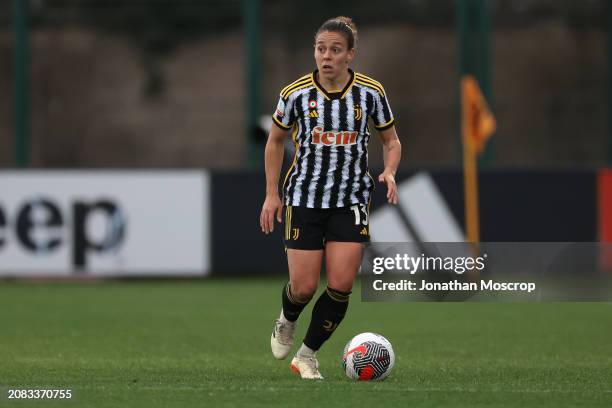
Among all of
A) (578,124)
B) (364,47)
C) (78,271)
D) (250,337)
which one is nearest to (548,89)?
(578,124)

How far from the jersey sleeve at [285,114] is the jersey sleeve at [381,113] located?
18.2 inches

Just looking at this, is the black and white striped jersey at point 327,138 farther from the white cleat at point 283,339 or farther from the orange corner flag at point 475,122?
the orange corner flag at point 475,122

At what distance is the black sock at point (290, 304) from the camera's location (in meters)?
7.64

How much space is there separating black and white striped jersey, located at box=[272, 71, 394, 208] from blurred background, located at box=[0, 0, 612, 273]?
1119 cm

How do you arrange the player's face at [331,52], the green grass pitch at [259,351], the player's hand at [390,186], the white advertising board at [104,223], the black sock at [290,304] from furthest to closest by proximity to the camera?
the white advertising board at [104,223], the black sock at [290,304], the player's face at [331,52], the player's hand at [390,186], the green grass pitch at [259,351]

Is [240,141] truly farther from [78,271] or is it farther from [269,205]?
[269,205]

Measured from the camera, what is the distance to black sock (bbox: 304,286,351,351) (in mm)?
7543

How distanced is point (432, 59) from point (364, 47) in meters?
1.00

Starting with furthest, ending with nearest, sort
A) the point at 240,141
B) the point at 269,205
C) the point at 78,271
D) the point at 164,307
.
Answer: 1. the point at 240,141
2. the point at 78,271
3. the point at 164,307
4. the point at 269,205

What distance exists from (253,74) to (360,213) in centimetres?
1178

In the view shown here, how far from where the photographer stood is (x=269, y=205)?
7461 mm

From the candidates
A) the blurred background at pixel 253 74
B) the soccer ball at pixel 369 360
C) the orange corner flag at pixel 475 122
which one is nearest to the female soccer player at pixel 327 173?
the soccer ball at pixel 369 360

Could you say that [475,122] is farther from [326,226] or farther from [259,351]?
[326,226]

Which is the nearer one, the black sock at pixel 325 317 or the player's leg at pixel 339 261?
the player's leg at pixel 339 261
